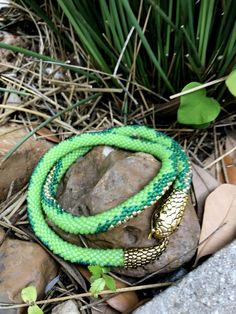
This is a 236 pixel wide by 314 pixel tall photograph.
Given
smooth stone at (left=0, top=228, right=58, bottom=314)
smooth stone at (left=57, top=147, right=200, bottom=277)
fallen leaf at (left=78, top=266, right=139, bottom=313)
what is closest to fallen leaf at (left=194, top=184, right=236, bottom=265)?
smooth stone at (left=57, top=147, right=200, bottom=277)

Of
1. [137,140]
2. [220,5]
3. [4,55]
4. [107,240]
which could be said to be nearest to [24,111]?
[4,55]

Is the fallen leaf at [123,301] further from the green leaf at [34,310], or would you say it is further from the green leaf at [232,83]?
the green leaf at [232,83]

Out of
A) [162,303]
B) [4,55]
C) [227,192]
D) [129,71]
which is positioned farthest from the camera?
[4,55]

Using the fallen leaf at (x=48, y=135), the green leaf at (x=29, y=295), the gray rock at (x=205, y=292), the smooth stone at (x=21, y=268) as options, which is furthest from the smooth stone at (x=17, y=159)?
the gray rock at (x=205, y=292)

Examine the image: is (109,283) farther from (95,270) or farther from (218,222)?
(218,222)

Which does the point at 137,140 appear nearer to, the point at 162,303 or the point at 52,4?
the point at 162,303

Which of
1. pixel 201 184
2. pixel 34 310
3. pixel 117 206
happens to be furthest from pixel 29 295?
pixel 201 184

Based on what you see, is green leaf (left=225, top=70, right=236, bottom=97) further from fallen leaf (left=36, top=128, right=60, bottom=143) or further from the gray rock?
fallen leaf (left=36, top=128, right=60, bottom=143)
